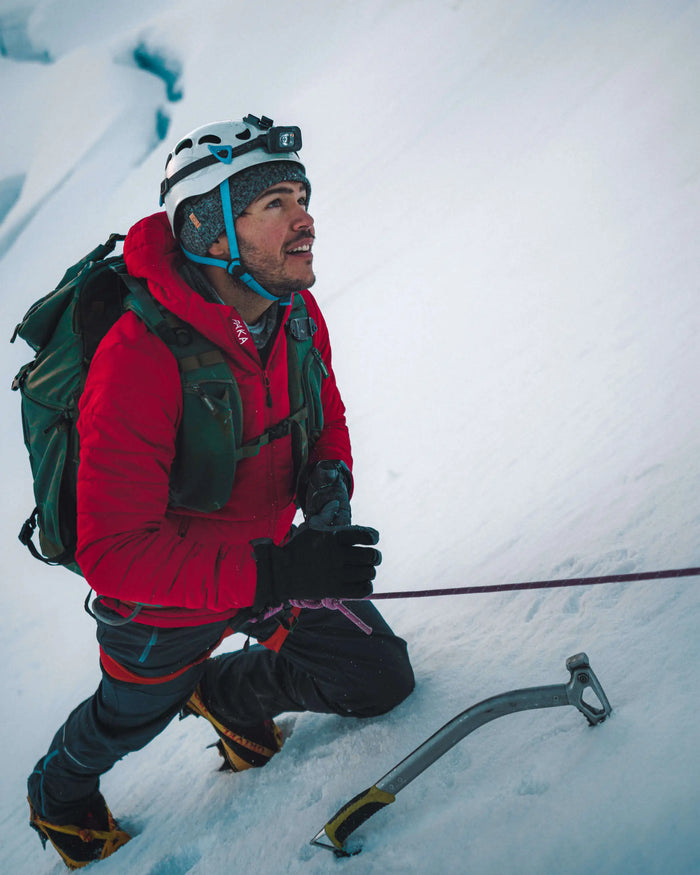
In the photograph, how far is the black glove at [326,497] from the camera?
2406 mm

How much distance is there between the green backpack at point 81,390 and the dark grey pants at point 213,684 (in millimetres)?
515

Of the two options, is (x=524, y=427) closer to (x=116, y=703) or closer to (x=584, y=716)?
(x=584, y=716)

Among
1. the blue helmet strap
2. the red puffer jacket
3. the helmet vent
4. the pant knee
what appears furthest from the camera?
the pant knee

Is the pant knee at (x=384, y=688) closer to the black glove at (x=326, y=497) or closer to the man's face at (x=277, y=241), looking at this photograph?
the black glove at (x=326, y=497)

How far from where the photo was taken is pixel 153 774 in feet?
10.8

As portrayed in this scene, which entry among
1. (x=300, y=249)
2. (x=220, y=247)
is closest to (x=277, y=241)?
(x=300, y=249)

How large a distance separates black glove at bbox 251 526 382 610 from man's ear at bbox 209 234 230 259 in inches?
42.9

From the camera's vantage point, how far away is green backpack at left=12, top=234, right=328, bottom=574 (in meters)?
2.10

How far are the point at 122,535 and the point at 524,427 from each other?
3443mm

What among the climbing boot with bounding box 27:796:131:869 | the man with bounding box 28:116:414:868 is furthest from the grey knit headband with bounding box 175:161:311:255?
the climbing boot with bounding box 27:796:131:869

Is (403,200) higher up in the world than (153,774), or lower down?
higher up

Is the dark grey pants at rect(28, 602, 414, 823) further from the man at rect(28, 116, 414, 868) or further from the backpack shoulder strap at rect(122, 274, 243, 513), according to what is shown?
the backpack shoulder strap at rect(122, 274, 243, 513)

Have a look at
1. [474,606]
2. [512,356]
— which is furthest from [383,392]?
[474,606]

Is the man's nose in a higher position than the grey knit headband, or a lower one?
lower
